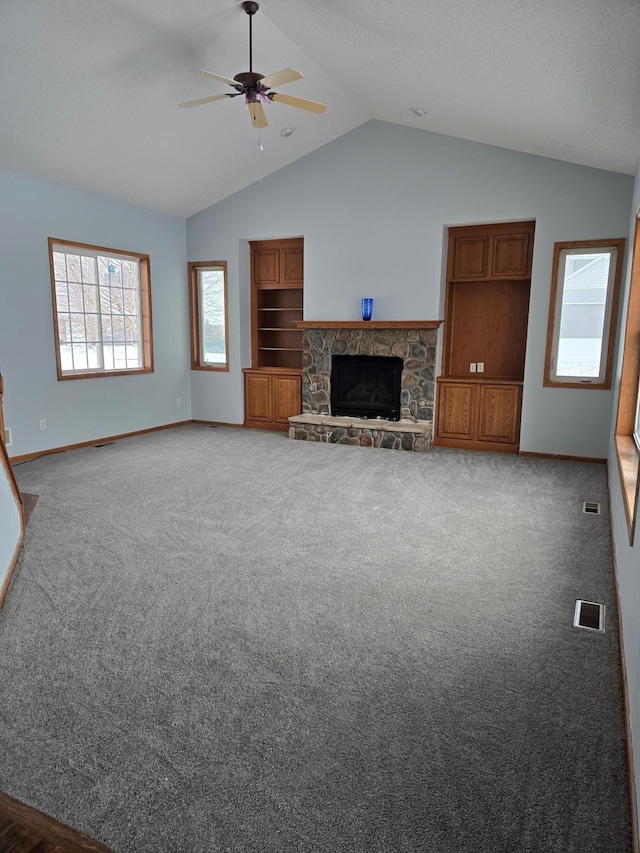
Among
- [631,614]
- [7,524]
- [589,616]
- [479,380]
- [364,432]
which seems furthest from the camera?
[364,432]

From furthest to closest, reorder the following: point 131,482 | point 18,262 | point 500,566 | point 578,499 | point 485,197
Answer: point 485,197
point 18,262
point 131,482
point 578,499
point 500,566

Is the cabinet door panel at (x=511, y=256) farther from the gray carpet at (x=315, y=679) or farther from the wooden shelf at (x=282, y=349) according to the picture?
the gray carpet at (x=315, y=679)

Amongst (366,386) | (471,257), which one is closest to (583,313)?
(471,257)

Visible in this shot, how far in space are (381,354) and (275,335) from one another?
2.04 meters

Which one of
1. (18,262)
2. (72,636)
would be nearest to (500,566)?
(72,636)

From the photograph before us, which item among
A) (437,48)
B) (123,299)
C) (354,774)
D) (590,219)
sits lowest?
(354,774)

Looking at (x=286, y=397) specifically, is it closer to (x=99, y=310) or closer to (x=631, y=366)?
(x=99, y=310)

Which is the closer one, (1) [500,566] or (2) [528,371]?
(1) [500,566]

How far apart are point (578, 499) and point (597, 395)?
1651 mm

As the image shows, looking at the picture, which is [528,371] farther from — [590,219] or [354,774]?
[354,774]

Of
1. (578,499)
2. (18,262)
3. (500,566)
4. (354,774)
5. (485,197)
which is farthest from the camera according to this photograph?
(485,197)

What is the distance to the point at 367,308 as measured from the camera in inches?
255

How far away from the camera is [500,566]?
321 cm

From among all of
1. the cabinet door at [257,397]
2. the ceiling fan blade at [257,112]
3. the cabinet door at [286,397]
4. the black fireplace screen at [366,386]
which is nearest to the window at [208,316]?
the cabinet door at [257,397]
